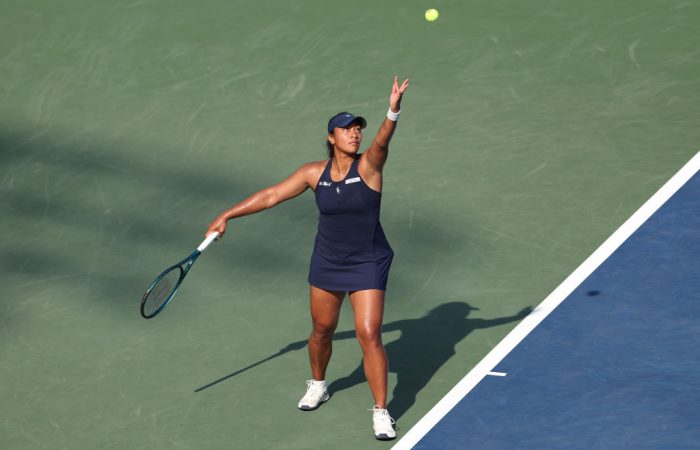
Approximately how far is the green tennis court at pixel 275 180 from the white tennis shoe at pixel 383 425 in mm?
71

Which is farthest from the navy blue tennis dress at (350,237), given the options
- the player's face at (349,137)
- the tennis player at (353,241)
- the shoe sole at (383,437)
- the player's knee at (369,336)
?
the shoe sole at (383,437)

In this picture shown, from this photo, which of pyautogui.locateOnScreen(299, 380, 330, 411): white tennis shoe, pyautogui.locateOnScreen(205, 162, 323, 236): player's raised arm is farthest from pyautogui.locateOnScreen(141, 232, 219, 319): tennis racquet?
pyautogui.locateOnScreen(299, 380, 330, 411): white tennis shoe

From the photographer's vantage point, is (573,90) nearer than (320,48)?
Yes

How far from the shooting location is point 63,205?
41.7 feet

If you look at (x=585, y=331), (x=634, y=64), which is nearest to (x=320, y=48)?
(x=634, y=64)

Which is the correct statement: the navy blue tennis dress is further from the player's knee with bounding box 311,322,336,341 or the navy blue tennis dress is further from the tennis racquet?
the tennis racquet

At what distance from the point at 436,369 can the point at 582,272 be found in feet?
5.66

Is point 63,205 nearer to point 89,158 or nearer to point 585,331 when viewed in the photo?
point 89,158

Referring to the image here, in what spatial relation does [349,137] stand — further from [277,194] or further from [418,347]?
[418,347]

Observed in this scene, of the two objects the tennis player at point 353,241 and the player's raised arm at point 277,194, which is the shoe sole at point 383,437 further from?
the player's raised arm at point 277,194

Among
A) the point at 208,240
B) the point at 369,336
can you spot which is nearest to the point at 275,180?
the point at 208,240

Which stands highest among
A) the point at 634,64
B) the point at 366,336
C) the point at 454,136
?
the point at 634,64

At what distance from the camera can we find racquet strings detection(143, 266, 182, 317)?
31.3 ft

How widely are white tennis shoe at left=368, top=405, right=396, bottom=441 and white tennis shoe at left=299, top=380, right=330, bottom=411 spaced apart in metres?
0.57
